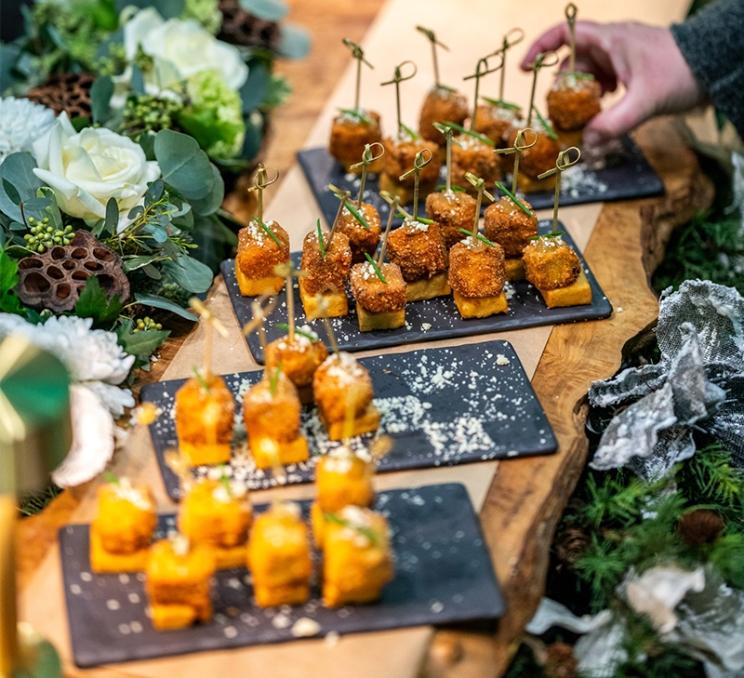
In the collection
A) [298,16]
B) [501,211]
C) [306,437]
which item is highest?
[501,211]

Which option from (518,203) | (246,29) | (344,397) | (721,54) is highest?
(721,54)

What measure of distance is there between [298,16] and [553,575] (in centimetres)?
222

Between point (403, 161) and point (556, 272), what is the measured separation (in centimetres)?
49

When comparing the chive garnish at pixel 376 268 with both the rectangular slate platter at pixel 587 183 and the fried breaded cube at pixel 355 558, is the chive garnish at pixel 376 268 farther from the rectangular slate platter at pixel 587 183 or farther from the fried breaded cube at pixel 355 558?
the fried breaded cube at pixel 355 558

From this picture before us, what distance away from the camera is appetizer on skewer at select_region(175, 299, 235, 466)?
1.79 m

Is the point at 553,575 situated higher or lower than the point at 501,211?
lower

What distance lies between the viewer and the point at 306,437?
1.89 meters

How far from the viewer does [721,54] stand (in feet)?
8.68

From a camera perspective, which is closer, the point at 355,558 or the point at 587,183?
the point at 355,558

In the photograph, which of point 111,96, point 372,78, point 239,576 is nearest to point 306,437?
point 239,576

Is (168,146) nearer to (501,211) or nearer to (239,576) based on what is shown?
(501,211)

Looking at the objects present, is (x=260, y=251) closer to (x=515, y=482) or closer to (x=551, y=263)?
(x=551, y=263)

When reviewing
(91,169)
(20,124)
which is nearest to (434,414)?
(91,169)

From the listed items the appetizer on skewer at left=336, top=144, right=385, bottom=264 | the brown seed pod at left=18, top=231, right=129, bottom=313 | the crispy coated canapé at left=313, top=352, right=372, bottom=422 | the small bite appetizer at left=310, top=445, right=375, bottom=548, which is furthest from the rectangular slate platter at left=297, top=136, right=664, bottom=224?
the small bite appetizer at left=310, top=445, right=375, bottom=548
